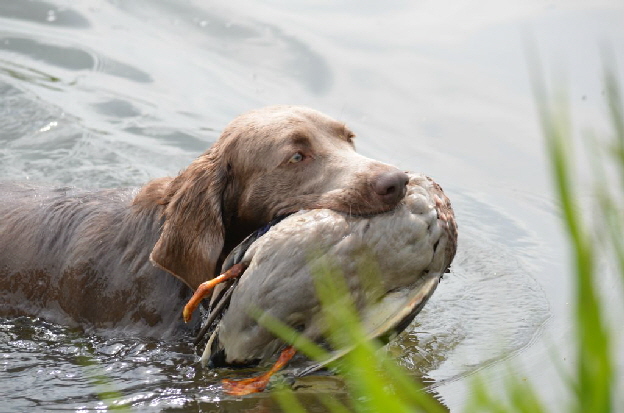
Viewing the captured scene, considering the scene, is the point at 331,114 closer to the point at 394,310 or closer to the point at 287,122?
the point at 287,122

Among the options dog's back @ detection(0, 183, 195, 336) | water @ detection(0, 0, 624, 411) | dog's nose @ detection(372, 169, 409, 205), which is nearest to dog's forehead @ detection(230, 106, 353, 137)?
dog's back @ detection(0, 183, 195, 336)

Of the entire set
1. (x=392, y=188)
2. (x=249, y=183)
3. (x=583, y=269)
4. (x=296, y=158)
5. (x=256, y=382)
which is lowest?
(x=256, y=382)

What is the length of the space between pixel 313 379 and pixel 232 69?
6288 mm

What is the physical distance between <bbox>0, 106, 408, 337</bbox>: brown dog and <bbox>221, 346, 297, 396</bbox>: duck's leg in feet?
1.81

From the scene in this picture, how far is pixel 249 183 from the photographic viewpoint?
5.40 m

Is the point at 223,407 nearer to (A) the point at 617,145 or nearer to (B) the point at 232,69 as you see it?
(A) the point at 617,145

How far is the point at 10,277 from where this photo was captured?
20.0ft

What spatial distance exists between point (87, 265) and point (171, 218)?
803 millimetres

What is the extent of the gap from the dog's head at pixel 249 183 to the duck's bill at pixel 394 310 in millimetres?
654

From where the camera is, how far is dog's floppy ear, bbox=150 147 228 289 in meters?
5.18

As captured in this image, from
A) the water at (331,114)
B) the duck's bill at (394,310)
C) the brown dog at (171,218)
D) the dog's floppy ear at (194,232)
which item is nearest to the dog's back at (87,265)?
the brown dog at (171,218)

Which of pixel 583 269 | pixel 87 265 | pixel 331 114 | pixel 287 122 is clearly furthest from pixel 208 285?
pixel 331 114

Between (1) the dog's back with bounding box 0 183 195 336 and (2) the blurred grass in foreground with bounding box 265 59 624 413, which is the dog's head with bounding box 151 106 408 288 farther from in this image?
(2) the blurred grass in foreground with bounding box 265 59 624 413

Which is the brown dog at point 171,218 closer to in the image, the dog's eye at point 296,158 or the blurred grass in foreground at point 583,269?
the dog's eye at point 296,158
